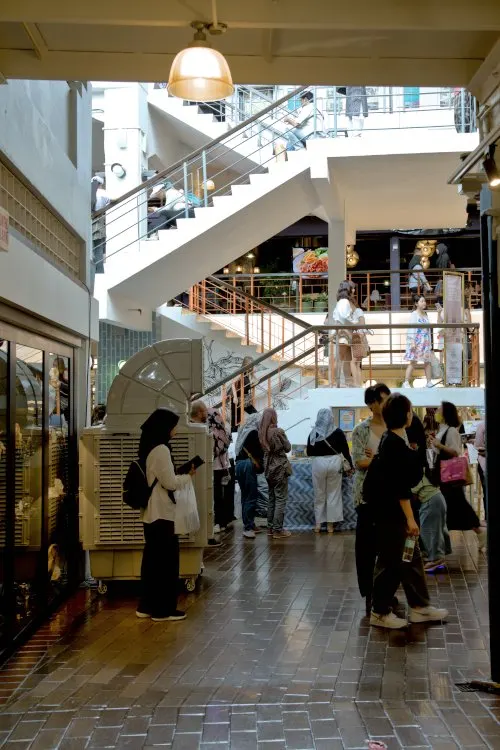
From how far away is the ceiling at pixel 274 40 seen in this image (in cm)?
524

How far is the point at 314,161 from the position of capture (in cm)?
1438

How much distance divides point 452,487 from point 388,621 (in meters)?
3.11

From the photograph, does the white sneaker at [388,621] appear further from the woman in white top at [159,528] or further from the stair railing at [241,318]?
the stair railing at [241,318]

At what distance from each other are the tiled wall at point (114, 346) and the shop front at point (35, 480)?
10.6 meters

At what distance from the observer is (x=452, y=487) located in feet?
32.8

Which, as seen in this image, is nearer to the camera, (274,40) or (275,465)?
(274,40)

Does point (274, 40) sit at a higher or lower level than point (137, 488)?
higher

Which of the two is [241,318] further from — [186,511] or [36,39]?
[36,39]

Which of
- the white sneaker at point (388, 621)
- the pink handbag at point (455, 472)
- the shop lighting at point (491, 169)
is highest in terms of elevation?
the shop lighting at point (491, 169)

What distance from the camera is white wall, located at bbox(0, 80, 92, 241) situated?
659cm

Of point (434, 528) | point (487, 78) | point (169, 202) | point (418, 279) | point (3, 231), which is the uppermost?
point (169, 202)

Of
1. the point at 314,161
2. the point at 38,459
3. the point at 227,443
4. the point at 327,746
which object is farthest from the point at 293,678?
the point at 314,161

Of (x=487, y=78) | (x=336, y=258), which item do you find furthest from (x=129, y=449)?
(x=336, y=258)

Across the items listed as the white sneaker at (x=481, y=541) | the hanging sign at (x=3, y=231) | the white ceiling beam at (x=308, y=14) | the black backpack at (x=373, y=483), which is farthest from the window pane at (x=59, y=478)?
the white sneaker at (x=481, y=541)
